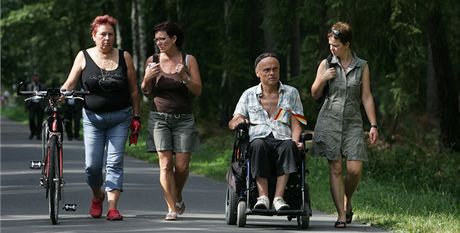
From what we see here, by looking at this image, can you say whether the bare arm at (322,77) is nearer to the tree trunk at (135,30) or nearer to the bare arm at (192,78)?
the bare arm at (192,78)

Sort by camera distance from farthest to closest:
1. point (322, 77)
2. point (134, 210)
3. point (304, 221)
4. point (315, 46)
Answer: point (315, 46) → point (134, 210) → point (322, 77) → point (304, 221)

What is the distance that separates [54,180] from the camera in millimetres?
11867

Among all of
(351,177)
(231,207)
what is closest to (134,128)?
(231,207)

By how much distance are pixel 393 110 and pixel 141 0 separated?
15.5m

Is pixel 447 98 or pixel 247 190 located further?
pixel 447 98

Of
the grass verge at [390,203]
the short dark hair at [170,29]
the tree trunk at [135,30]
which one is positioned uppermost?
the tree trunk at [135,30]

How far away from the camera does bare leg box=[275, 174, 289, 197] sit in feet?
38.1

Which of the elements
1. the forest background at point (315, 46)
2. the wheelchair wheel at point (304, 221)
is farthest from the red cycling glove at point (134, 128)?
the forest background at point (315, 46)

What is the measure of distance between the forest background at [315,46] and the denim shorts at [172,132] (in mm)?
4486

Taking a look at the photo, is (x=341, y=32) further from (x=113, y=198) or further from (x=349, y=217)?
(x=113, y=198)

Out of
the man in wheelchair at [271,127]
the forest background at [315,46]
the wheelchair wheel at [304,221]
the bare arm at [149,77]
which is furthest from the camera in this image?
the forest background at [315,46]

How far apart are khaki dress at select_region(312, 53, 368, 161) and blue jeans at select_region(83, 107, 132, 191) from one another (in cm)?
187

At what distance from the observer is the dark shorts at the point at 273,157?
38.0 ft

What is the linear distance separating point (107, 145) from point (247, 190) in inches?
63.4
